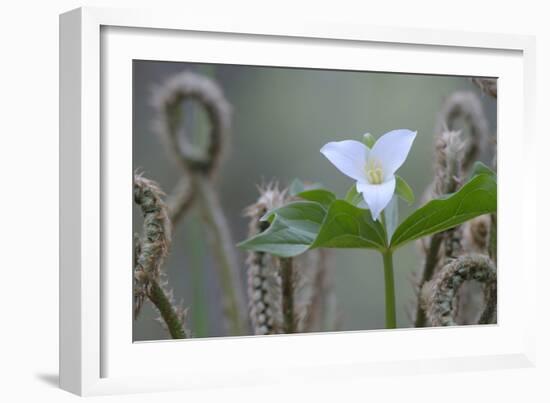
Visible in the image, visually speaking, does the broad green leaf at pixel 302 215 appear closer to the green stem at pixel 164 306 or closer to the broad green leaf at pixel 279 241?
the broad green leaf at pixel 279 241

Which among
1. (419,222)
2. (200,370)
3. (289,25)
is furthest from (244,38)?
(200,370)

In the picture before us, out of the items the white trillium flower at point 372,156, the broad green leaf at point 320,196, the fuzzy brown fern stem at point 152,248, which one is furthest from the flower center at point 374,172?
the fuzzy brown fern stem at point 152,248

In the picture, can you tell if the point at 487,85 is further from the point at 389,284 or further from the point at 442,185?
the point at 389,284

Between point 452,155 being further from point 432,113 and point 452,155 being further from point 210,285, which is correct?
point 210,285

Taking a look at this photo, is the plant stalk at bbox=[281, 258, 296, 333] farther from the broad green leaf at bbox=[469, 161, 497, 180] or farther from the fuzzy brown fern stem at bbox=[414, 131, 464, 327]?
the broad green leaf at bbox=[469, 161, 497, 180]

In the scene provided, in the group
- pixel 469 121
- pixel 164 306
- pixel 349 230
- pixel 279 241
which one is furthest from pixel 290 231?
pixel 469 121

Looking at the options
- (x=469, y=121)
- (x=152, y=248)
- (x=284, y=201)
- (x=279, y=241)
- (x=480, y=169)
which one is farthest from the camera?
(x=469, y=121)

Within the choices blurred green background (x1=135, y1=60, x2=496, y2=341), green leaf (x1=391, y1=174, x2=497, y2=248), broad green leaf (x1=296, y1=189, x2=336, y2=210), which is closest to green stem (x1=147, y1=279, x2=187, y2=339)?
blurred green background (x1=135, y1=60, x2=496, y2=341)
